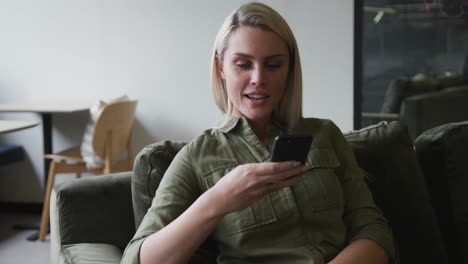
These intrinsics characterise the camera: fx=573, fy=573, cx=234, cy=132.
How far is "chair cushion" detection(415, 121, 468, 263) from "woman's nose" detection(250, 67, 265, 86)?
2.06 feet

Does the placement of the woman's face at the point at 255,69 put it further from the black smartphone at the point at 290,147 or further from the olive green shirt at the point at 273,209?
the black smartphone at the point at 290,147

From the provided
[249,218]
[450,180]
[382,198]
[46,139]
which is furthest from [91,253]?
[46,139]

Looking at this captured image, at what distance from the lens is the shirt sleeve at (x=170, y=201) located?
1199 mm

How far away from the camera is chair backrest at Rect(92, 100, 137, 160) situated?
128 inches

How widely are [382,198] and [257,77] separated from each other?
534mm

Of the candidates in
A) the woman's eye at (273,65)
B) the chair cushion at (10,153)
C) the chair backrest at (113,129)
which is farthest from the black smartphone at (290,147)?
the chair cushion at (10,153)

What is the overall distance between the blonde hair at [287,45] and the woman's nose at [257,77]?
0.31 feet

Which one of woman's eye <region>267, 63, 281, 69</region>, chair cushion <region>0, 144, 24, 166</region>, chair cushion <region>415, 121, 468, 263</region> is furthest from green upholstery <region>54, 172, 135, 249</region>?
chair cushion <region>0, 144, 24, 166</region>

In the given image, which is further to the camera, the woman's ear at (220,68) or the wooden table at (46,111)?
the wooden table at (46,111)

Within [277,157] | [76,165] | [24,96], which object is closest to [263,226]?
[277,157]

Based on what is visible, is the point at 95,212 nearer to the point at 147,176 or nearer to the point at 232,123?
the point at 147,176

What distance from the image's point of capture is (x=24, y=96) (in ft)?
13.4

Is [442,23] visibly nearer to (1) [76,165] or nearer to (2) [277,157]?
(1) [76,165]

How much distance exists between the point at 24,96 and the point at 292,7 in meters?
2.00
